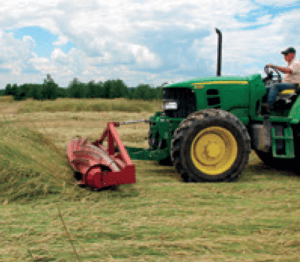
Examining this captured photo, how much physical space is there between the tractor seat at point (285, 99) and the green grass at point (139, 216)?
120 centimetres

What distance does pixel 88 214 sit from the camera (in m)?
3.20

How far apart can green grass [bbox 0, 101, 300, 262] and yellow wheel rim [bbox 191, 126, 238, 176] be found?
33 cm

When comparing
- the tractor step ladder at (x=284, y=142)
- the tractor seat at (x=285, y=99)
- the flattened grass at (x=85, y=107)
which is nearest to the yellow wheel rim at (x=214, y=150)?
the tractor step ladder at (x=284, y=142)

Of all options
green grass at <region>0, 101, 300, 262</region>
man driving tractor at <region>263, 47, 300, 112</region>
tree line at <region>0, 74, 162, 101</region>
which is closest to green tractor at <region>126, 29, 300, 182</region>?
man driving tractor at <region>263, 47, 300, 112</region>

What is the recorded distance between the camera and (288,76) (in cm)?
560

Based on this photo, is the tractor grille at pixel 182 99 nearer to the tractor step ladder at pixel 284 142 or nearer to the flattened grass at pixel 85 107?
the tractor step ladder at pixel 284 142

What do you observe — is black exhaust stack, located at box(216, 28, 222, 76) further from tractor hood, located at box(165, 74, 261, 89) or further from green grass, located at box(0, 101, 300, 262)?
green grass, located at box(0, 101, 300, 262)

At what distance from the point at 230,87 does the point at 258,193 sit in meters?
1.67

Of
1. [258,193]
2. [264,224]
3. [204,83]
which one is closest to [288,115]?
[204,83]

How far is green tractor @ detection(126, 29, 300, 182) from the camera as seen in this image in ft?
14.7

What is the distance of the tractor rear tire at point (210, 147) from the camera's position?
176 inches

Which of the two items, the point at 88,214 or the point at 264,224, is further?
the point at 88,214

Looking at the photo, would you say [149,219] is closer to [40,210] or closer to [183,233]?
[183,233]

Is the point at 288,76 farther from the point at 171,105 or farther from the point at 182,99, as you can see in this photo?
the point at 171,105
